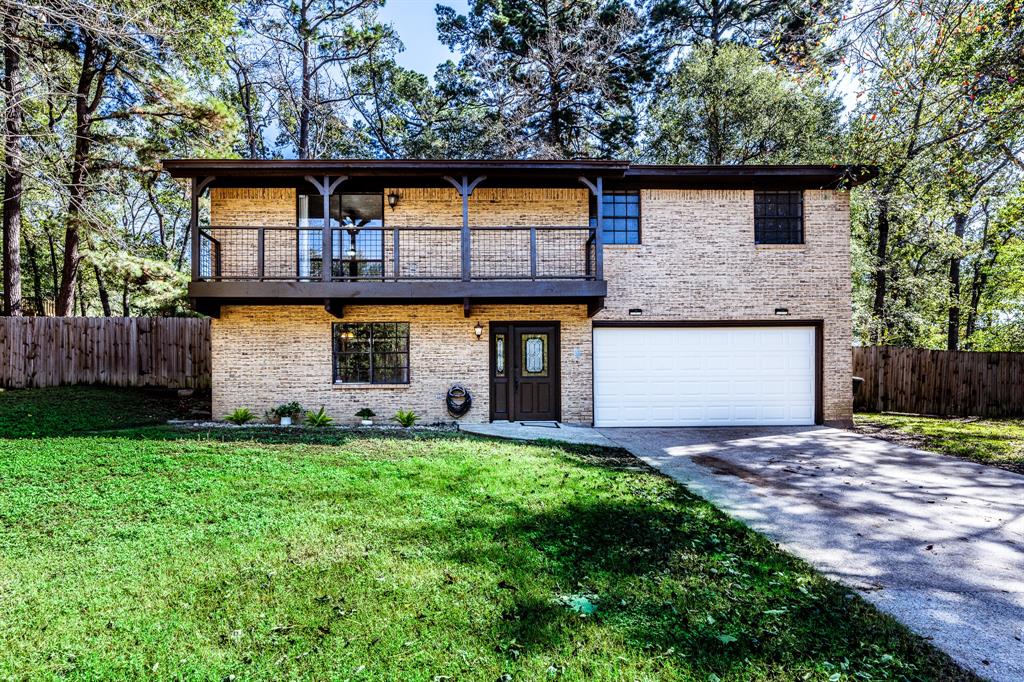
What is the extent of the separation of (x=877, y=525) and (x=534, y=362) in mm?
7100

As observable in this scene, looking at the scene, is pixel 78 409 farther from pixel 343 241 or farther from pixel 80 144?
pixel 80 144

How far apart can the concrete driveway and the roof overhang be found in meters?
5.67

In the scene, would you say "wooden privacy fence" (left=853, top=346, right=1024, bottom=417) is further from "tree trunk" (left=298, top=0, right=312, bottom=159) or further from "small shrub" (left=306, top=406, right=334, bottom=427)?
"tree trunk" (left=298, top=0, right=312, bottom=159)

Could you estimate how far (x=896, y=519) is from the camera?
5156 millimetres

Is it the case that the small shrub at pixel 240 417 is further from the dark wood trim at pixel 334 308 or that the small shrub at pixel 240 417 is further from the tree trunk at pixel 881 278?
the tree trunk at pixel 881 278

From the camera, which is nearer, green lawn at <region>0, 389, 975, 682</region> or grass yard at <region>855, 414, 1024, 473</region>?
green lawn at <region>0, 389, 975, 682</region>

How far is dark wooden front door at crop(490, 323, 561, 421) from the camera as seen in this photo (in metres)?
11.0

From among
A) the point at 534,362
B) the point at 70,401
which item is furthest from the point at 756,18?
the point at 70,401

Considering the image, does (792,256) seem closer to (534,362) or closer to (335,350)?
(534,362)

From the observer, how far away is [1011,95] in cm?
793

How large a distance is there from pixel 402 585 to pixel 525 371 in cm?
788

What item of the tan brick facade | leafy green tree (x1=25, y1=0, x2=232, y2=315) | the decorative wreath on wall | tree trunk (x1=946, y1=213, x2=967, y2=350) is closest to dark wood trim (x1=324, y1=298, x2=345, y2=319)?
the tan brick facade

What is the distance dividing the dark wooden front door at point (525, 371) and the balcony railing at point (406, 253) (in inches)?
50.7

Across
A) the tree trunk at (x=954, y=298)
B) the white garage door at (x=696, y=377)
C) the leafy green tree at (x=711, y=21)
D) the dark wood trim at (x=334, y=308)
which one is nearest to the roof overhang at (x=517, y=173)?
the dark wood trim at (x=334, y=308)
